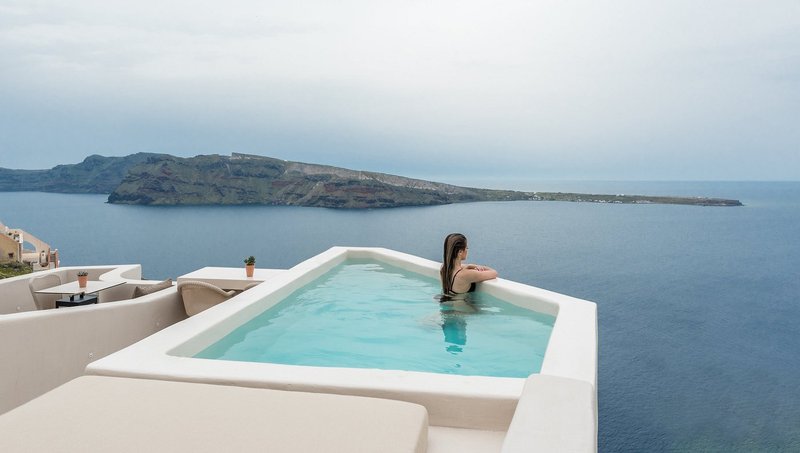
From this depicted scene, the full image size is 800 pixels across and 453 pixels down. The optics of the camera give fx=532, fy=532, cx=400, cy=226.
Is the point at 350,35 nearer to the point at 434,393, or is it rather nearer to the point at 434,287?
the point at 434,287

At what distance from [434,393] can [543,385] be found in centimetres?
56

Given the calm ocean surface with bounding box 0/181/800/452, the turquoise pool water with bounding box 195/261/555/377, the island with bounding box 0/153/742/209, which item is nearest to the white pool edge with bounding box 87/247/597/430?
the turquoise pool water with bounding box 195/261/555/377

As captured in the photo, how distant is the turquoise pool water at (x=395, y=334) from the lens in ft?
12.7

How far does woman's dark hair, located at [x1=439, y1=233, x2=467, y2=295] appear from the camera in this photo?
16.8 feet

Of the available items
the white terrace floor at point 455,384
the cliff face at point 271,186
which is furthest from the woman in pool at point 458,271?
the cliff face at point 271,186

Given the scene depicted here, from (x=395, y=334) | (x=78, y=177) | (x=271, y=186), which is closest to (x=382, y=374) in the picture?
(x=395, y=334)

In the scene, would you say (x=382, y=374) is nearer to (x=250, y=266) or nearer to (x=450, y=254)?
(x=450, y=254)

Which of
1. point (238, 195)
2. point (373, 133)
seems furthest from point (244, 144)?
point (373, 133)

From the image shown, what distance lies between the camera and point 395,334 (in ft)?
15.1

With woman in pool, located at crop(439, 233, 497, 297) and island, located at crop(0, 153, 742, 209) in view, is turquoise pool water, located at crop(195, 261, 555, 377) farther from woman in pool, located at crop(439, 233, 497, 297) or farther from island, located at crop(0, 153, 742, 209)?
island, located at crop(0, 153, 742, 209)

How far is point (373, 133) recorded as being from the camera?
55625mm

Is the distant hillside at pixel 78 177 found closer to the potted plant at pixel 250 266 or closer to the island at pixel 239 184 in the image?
the island at pixel 239 184

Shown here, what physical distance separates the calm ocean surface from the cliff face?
1664 millimetres

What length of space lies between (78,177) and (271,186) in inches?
1380
